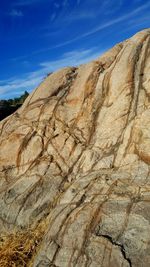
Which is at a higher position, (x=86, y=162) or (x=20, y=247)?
(x=86, y=162)

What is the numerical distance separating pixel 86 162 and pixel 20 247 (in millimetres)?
3213

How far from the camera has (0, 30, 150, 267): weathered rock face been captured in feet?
27.2

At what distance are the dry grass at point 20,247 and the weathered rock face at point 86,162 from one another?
0.48 metres

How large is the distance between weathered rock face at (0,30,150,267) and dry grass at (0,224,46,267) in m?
0.48

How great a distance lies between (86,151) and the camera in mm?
12023

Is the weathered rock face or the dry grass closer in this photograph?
the weathered rock face

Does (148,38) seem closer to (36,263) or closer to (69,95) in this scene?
(69,95)

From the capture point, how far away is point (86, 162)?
11656 millimetres

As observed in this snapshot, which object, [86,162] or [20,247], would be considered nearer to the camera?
[20,247]

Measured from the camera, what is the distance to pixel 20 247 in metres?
10.0

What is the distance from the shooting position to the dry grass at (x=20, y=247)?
31.4 ft

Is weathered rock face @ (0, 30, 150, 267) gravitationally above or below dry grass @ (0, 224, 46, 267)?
above

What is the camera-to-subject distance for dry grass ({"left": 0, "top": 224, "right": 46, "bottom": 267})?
31.4 feet

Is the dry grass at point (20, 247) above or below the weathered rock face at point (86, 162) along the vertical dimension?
below
